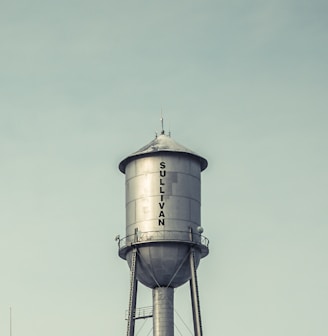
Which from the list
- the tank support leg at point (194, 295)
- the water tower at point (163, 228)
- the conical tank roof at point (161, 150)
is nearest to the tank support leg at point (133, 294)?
the water tower at point (163, 228)

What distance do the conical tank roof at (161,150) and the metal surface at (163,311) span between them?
10.8 metres

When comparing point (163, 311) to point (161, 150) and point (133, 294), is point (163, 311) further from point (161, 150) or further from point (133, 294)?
point (161, 150)

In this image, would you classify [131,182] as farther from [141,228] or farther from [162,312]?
[162,312]

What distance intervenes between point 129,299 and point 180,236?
6436 millimetres

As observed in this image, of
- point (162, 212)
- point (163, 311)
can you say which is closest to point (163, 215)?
point (162, 212)

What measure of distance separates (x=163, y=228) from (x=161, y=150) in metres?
6.42

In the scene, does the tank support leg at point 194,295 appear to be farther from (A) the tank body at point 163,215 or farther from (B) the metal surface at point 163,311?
(B) the metal surface at point 163,311

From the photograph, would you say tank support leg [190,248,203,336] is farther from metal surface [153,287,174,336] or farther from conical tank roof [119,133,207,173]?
conical tank roof [119,133,207,173]

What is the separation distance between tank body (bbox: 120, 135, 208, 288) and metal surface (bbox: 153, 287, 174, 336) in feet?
2.28

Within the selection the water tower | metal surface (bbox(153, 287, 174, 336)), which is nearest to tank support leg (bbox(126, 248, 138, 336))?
the water tower

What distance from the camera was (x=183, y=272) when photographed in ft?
221

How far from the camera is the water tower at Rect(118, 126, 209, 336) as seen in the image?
66.7 meters

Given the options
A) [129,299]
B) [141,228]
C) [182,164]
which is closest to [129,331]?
[129,299]

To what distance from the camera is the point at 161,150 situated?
68375 mm
